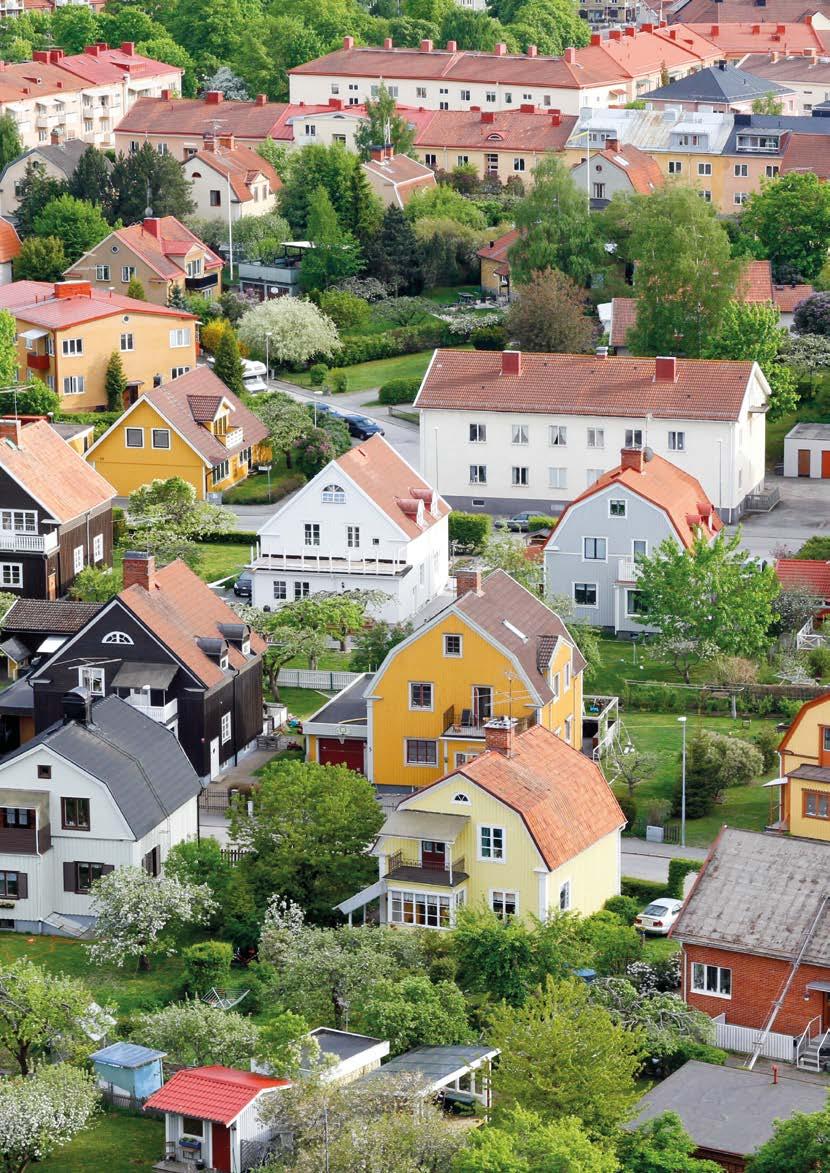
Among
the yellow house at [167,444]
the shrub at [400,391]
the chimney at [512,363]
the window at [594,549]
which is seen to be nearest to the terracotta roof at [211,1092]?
the window at [594,549]

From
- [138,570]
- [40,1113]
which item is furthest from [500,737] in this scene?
[40,1113]

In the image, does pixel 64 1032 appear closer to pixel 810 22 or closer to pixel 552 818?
pixel 552 818

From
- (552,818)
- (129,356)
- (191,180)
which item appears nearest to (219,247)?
(191,180)

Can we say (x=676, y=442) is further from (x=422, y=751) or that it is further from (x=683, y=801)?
(x=683, y=801)

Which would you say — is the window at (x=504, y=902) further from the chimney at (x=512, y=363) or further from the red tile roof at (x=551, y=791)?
the chimney at (x=512, y=363)

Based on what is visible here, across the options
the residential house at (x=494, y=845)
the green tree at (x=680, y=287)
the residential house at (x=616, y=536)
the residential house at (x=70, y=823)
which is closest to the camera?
the residential house at (x=494, y=845)

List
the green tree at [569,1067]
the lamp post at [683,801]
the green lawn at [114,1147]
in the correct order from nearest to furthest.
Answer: the green tree at [569,1067]
the green lawn at [114,1147]
the lamp post at [683,801]
